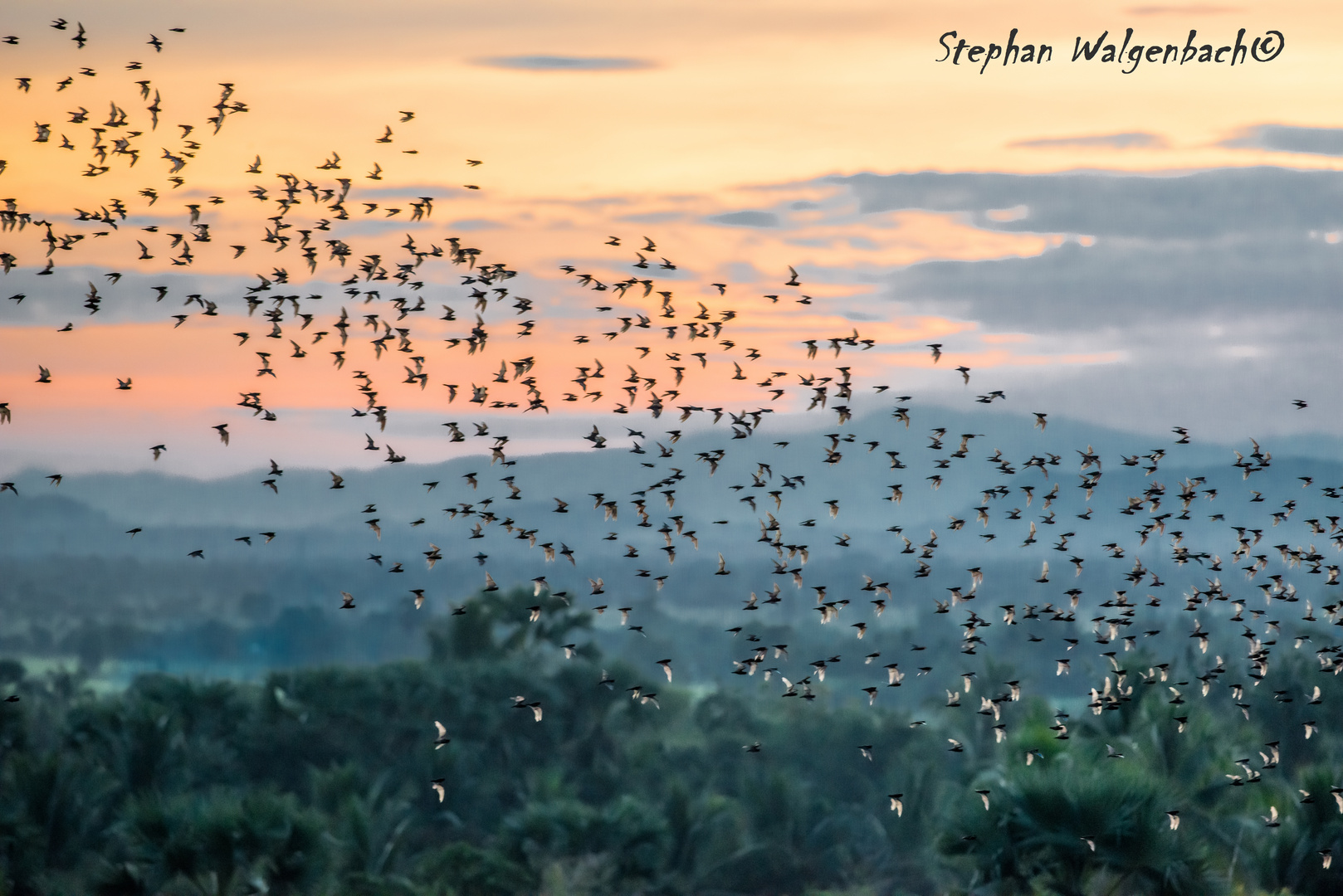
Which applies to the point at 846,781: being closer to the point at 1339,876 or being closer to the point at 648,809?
the point at 648,809

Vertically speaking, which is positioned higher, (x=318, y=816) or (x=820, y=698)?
(x=318, y=816)

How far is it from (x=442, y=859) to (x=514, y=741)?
18171 mm

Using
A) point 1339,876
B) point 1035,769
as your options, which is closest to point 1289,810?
point 1339,876

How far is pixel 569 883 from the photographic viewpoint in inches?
1969

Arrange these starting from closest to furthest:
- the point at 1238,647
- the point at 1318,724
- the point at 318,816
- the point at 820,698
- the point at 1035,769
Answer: the point at 1035,769
the point at 318,816
the point at 1318,724
the point at 820,698
the point at 1238,647

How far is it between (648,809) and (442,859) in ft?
22.1

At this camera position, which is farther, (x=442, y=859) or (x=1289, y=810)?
(x=442, y=859)

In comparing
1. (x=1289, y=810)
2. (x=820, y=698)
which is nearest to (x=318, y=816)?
(x=1289, y=810)

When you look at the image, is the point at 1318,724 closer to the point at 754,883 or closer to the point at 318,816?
the point at 754,883

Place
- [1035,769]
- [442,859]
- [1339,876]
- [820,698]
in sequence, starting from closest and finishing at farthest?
[1035,769]
[1339,876]
[442,859]
[820,698]

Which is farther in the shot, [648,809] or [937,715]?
[937,715]

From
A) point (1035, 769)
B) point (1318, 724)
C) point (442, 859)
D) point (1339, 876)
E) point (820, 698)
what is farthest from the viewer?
point (820, 698)

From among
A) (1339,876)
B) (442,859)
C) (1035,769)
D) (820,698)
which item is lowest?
(820,698)

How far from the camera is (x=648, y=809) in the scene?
176 feet
